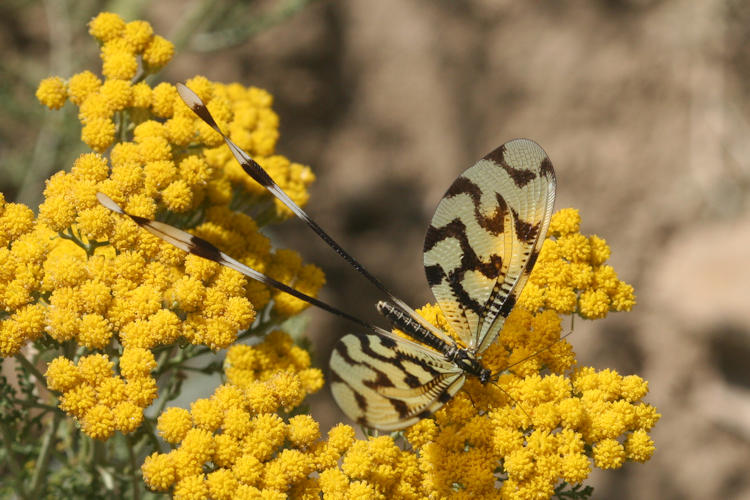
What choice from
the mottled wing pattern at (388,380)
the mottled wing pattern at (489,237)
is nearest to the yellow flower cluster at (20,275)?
the mottled wing pattern at (388,380)

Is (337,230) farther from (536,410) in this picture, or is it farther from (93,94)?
(536,410)

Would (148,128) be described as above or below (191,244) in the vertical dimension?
above

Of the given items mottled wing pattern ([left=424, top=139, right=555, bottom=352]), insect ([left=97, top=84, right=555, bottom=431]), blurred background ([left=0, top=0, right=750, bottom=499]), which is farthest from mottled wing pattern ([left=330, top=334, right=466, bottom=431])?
blurred background ([left=0, top=0, right=750, bottom=499])

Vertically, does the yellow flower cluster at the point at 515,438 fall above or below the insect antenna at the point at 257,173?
below

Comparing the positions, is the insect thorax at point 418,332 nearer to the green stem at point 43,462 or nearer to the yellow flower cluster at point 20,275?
the yellow flower cluster at point 20,275

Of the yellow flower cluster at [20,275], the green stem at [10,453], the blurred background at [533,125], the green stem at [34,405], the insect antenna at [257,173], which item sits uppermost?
the blurred background at [533,125]

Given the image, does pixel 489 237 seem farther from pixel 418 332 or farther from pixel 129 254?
pixel 129 254

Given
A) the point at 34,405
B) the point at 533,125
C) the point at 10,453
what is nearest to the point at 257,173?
the point at 34,405
